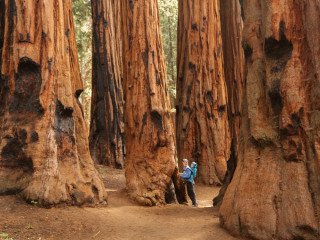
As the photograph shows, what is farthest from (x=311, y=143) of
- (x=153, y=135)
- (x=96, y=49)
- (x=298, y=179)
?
(x=96, y=49)

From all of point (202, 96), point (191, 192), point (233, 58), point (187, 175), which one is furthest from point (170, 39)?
point (191, 192)

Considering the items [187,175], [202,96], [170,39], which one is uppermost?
[170,39]

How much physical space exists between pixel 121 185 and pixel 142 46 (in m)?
3.94

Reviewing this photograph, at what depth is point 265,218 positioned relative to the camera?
11.4ft

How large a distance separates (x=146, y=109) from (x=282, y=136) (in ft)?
10.7

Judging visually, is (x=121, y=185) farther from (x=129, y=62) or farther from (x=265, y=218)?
(x=265, y=218)

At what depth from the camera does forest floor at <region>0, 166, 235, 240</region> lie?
366 centimetres

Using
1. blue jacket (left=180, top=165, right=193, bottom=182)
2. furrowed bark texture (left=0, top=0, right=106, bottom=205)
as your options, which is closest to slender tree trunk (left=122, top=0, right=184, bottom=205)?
blue jacket (left=180, top=165, right=193, bottom=182)

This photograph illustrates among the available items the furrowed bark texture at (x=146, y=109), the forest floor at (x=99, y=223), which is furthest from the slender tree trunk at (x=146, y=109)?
the forest floor at (x=99, y=223)

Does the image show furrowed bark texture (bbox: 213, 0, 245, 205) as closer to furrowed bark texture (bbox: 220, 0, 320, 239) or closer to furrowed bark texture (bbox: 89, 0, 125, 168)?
furrowed bark texture (bbox: 89, 0, 125, 168)

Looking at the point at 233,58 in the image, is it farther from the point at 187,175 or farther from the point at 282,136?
the point at 282,136

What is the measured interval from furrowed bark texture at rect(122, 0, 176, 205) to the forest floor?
0.96 meters

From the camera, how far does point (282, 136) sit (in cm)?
373

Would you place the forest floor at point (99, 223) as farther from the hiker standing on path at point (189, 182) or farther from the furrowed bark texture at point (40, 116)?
the hiker standing on path at point (189, 182)
